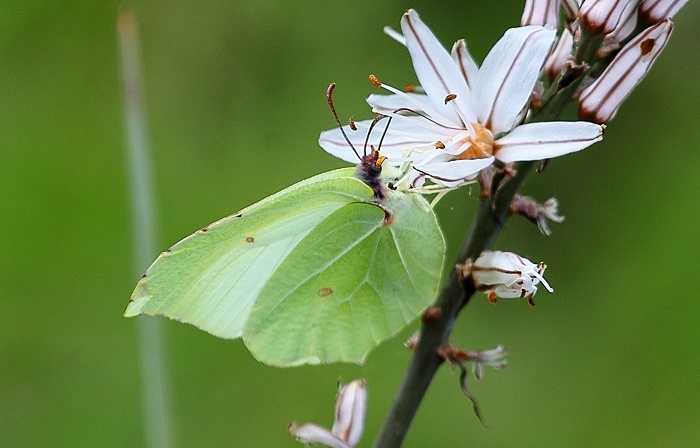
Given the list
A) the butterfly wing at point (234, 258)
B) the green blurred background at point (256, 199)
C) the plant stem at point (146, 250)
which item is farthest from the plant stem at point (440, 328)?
the green blurred background at point (256, 199)

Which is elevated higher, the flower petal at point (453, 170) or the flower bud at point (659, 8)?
the flower bud at point (659, 8)

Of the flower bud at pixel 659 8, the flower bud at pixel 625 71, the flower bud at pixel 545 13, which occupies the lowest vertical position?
the flower bud at pixel 625 71

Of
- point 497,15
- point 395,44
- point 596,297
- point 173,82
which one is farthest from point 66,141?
point 596,297

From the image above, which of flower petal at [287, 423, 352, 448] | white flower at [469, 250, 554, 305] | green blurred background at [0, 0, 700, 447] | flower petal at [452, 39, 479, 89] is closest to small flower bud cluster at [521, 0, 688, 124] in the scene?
flower petal at [452, 39, 479, 89]

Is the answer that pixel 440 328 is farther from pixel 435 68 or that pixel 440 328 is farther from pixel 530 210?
pixel 435 68

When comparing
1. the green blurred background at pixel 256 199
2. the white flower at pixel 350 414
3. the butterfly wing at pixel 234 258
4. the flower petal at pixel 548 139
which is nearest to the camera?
the flower petal at pixel 548 139

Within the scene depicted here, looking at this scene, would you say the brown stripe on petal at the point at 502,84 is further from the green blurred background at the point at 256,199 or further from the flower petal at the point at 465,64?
the green blurred background at the point at 256,199

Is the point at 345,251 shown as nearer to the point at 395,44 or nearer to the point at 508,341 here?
the point at 508,341

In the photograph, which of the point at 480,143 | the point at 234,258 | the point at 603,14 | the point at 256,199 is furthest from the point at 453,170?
the point at 256,199
